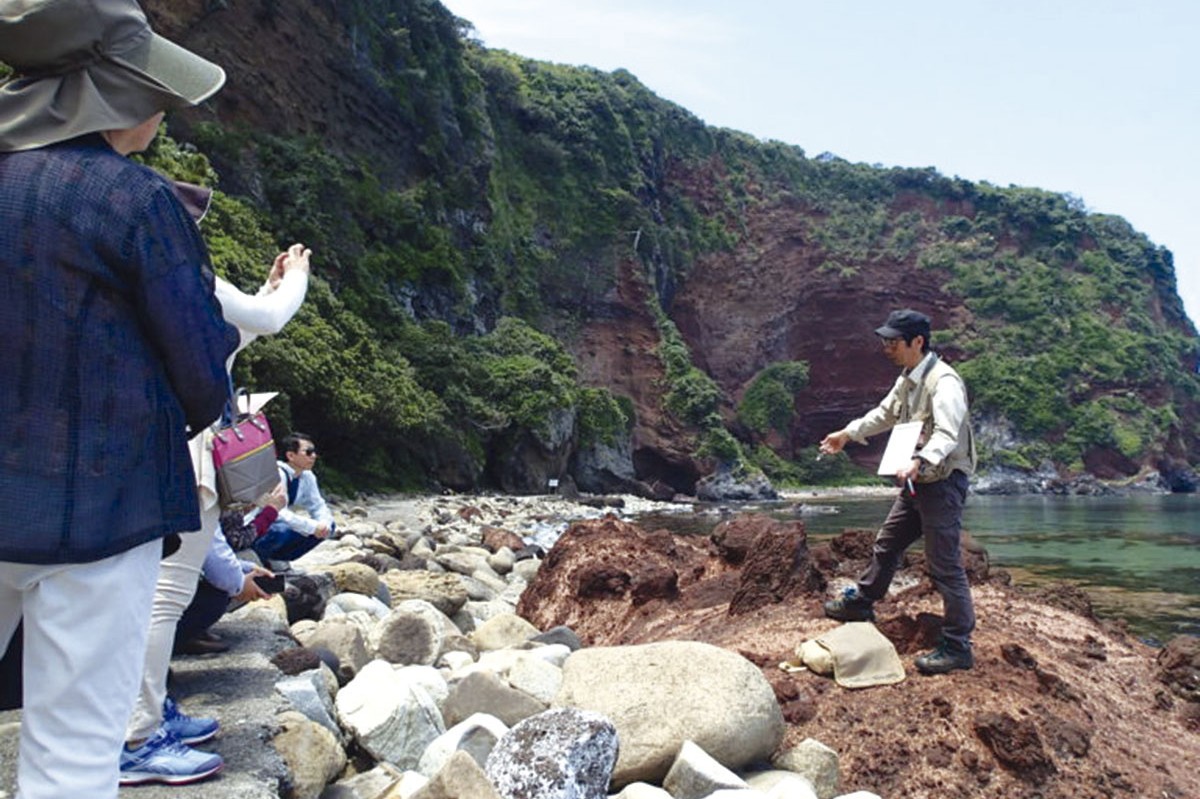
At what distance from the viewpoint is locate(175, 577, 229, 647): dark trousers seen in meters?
3.47

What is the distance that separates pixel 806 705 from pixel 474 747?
1838 mm

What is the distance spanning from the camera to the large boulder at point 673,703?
12.0 ft

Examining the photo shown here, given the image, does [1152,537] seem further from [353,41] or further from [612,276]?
[612,276]

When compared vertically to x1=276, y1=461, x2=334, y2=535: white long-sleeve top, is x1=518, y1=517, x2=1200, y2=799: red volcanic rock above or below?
below

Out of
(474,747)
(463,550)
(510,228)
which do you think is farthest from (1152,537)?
(510,228)

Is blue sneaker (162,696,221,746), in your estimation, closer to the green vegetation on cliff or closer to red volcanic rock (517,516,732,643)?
red volcanic rock (517,516,732,643)

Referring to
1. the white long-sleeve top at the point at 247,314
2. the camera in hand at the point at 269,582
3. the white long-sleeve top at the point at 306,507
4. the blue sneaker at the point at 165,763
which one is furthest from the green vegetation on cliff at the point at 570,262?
the blue sneaker at the point at 165,763

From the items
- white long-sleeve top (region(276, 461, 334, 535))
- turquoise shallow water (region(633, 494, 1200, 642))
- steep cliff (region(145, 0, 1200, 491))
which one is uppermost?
steep cliff (region(145, 0, 1200, 491))

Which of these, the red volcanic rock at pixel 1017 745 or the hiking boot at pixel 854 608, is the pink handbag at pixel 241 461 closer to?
the red volcanic rock at pixel 1017 745

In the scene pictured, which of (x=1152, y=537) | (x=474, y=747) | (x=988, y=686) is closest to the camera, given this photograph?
(x=474, y=747)

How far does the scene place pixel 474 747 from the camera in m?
3.46

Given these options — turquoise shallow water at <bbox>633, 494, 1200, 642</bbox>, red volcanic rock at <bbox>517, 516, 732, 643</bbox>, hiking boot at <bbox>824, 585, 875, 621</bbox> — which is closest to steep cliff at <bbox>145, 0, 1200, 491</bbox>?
turquoise shallow water at <bbox>633, 494, 1200, 642</bbox>

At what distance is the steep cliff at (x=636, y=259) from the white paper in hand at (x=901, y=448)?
20645 millimetres

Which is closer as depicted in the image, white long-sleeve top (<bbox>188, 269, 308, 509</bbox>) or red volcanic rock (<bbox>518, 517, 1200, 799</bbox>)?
white long-sleeve top (<bbox>188, 269, 308, 509</bbox>)
